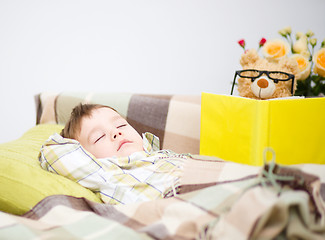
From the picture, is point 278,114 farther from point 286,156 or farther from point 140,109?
point 140,109

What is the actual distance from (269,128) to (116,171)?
48 cm

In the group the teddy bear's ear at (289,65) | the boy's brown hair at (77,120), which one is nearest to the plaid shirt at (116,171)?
the boy's brown hair at (77,120)

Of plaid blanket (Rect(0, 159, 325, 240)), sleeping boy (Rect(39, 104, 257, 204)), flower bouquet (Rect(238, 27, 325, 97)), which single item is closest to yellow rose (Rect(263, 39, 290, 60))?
flower bouquet (Rect(238, 27, 325, 97))

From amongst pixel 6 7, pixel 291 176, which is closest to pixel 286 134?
pixel 291 176

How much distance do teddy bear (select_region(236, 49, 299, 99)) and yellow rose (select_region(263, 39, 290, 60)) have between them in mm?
46

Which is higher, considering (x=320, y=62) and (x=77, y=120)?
(x=320, y=62)

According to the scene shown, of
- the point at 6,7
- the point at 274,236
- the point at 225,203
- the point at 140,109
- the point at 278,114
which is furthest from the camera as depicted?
the point at 6,7

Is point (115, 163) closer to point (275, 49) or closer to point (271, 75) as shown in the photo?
point (271, 75)

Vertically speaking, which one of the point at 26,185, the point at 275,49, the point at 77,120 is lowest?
the point at 26,185

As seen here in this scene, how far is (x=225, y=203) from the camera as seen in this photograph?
2.15ft

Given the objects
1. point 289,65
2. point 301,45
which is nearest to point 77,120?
point 289,65

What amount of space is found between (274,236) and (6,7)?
174 centimetres

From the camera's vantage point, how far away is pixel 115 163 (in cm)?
104

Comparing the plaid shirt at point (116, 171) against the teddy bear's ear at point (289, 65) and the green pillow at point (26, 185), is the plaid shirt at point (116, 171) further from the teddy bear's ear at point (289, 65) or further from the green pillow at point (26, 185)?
the teddy bear's ear at point (289, 65)
